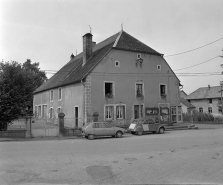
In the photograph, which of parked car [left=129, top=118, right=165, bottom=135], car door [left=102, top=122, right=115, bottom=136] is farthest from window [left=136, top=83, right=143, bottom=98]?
car door [left=102, top=122, right=115, bottom=136]

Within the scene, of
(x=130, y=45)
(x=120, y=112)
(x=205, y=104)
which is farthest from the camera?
(x=205, y=104)

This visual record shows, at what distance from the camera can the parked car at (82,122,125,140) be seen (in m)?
16.1

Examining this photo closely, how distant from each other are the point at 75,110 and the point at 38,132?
6.61 metres

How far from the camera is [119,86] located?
936 inches

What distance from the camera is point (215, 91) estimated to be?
51.4m

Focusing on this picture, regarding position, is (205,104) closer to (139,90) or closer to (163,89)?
(163,89)

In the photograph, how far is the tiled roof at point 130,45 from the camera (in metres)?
24.5

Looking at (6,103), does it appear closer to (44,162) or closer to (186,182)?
(44,162)

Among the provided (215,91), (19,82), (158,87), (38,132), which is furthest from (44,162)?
(215,91)

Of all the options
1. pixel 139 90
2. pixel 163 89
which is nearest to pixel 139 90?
pixel 139 90

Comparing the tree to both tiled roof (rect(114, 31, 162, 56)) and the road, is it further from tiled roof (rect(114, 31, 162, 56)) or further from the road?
tiled roof (rect(114, 31, 162, 56))

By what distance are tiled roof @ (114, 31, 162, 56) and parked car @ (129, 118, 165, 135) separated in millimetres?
8952

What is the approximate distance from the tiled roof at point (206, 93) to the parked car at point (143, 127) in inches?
1403

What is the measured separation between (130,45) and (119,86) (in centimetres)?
520
